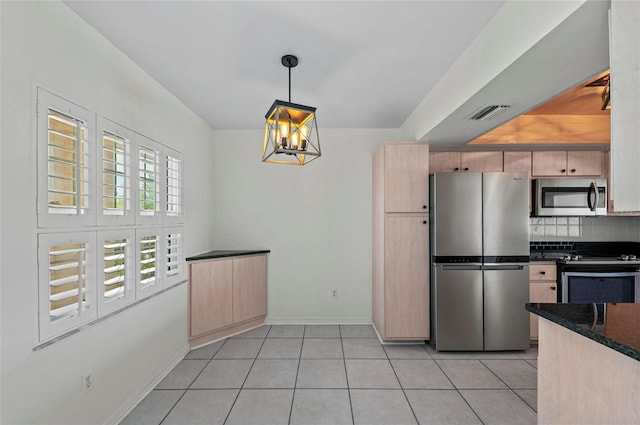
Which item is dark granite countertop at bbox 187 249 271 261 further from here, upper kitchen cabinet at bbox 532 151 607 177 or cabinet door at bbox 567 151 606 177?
cabinet door at bbox 567 151 606 177

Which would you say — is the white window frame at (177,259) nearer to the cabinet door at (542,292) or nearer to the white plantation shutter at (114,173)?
the white plantation shutter at (114,173)

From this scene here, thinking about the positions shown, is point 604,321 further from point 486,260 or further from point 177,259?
point 177,259

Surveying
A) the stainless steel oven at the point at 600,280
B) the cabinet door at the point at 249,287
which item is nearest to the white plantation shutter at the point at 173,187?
the cabinet door at the point at 249,287

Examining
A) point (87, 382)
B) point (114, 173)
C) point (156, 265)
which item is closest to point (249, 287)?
point (156, 265)

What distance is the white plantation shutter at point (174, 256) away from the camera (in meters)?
2.93

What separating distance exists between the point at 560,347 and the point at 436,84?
2.26 metres

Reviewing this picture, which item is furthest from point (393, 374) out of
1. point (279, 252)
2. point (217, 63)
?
point (217, 63)

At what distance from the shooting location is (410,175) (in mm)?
3385

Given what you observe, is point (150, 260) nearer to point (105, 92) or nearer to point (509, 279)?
point (105, 92)

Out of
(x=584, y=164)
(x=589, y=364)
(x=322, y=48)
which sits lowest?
(x=589, y=364)

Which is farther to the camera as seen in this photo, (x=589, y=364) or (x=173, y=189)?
(x=173, y=189)

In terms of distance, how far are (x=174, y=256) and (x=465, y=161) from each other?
11.2 ft

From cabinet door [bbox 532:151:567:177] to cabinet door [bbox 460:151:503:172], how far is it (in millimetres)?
393

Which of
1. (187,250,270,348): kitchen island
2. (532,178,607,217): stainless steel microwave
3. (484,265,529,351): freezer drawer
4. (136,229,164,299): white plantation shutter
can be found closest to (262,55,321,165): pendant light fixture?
(136,229,164,299): white plantation shutter
